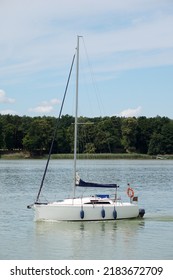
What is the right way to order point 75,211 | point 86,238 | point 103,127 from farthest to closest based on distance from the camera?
point 103,127 < point 75,211 < point 86,238

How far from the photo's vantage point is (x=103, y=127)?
544 feet

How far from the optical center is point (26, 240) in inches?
Result: 1231

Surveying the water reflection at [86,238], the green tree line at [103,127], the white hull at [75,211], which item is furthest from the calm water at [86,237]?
the green tree line at [103,127]

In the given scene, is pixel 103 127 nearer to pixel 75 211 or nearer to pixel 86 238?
pixel 75 211

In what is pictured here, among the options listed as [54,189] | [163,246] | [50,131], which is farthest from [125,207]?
[50,131]

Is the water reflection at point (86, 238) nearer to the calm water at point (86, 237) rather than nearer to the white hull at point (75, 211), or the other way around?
the calm water at point (86, 237)

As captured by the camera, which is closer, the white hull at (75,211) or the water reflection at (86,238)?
the water reflection at (86,238)

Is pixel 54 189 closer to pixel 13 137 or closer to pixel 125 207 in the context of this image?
pixel 125 207

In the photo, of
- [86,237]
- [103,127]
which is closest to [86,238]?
[86,237]

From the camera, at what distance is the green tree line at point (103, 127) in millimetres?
174625

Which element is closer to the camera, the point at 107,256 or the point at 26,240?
the point at 107,256

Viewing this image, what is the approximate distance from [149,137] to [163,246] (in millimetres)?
161846

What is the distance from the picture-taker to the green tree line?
6875 inches

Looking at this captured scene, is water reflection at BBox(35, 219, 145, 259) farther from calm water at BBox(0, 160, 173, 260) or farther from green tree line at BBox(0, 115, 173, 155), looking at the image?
green tree line at BBox(0, 115, 173, 155)
